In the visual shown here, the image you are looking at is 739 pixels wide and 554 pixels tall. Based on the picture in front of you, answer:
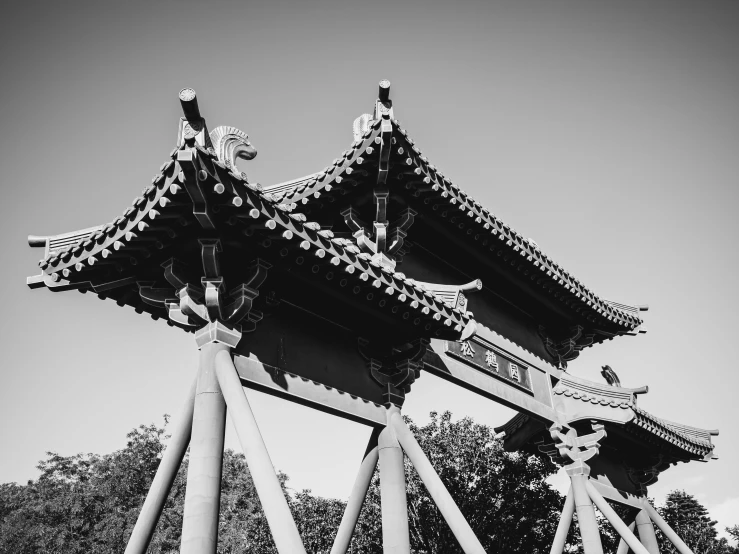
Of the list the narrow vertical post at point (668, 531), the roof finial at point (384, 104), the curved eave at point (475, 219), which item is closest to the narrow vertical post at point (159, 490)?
the curved eave at point (475, 219)

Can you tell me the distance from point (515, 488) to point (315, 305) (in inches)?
526

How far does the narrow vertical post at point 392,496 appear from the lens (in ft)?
21.7

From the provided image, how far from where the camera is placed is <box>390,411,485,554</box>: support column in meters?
6.47

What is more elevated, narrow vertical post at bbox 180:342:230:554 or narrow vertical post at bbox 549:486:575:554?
narrow vertical post at bbox 549:486:575:554

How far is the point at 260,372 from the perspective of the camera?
611 cm

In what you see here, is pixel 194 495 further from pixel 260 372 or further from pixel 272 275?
pixel 272 275

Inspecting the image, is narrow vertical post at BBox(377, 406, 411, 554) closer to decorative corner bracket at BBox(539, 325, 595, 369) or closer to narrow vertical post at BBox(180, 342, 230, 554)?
narrow vertical post at BBox(180, 342, 230, 554)

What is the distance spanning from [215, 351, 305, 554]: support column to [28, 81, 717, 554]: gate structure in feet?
0.05

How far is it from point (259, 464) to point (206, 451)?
1.70 feet

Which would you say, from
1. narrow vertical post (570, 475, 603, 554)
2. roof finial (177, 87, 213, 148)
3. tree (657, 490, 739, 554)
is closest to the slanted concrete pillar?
roof finial (177, 87, 213, 148)

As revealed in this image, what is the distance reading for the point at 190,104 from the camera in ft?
16.1

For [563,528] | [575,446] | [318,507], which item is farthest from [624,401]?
[318,507]

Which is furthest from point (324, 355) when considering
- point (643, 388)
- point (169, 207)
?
point (643, 388)

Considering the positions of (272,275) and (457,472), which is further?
(457,472)
